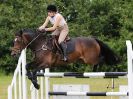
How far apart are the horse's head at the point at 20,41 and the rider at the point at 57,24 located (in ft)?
1.03

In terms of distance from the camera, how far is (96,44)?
8.31 m

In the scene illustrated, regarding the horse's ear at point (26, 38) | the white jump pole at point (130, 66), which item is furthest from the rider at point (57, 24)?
the white jump pole at point (130, 66)

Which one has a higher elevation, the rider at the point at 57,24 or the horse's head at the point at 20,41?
the rider at the point at 57,24

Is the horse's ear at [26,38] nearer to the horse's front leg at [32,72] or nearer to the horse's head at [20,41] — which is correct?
the horse's head at [20,41]

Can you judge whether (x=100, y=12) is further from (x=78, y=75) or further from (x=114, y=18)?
(x=78, y=75)

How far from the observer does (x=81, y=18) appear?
87.9 ft

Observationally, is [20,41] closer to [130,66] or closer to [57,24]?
[57,24]

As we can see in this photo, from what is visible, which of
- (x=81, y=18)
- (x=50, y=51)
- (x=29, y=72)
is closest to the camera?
(x=29, y=72)

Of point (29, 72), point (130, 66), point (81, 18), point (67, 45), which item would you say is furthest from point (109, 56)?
point (81, 18)

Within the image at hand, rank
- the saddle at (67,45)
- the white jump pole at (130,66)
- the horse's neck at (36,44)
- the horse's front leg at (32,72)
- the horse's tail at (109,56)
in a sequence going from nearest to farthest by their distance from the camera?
the white jump pole at (130,66), the horse's front leg at (32,72), the horse's neck at (36,44), the saddle at (67,45), the horse's tail at (109,56)

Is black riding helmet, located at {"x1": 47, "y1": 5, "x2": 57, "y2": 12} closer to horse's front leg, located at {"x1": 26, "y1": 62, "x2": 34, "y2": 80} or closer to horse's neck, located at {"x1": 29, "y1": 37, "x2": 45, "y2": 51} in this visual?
horse's neck, located at {"x1": 29, "y1": 37, "x2": 45, "y2": 51}

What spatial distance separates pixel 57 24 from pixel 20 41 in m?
0.66

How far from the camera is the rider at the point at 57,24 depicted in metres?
7.45

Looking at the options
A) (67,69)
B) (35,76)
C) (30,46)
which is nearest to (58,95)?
(35,76)
